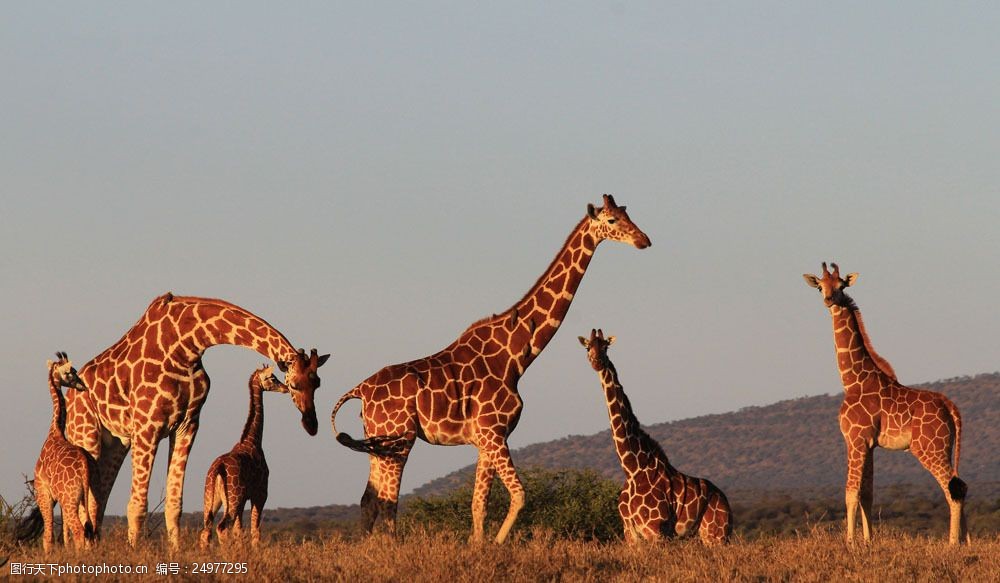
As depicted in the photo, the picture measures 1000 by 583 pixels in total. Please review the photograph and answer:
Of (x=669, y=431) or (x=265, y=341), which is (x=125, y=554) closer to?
(x=265, y=341)

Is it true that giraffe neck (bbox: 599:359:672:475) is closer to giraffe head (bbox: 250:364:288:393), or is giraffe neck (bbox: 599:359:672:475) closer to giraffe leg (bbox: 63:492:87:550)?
giraffe head (bbox: 250:364:288:393)

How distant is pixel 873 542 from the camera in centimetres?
1852

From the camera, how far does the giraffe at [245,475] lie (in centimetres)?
1812

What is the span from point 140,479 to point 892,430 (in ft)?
32.6

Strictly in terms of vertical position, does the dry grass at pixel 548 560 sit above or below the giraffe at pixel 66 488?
below

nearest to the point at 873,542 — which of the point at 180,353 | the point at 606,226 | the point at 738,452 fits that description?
the point at 606,226

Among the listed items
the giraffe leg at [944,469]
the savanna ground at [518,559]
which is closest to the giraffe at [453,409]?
the savanna ground at [518,559]

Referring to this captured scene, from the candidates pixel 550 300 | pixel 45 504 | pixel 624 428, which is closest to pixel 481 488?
pixel 624 428

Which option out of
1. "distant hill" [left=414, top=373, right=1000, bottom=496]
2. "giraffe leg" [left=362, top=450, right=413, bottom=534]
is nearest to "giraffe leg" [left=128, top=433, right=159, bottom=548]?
"giraffe leg" [left=362, top=450, right=413, bottom=534]

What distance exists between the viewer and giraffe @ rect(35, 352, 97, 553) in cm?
1611

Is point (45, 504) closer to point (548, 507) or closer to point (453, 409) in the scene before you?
point (453, 409)

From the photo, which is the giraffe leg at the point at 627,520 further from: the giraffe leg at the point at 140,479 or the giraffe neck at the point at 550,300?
the giraffe leg at the point at 140,479

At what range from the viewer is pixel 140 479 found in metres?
16.7

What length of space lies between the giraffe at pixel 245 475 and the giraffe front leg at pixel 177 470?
428 millimetres
